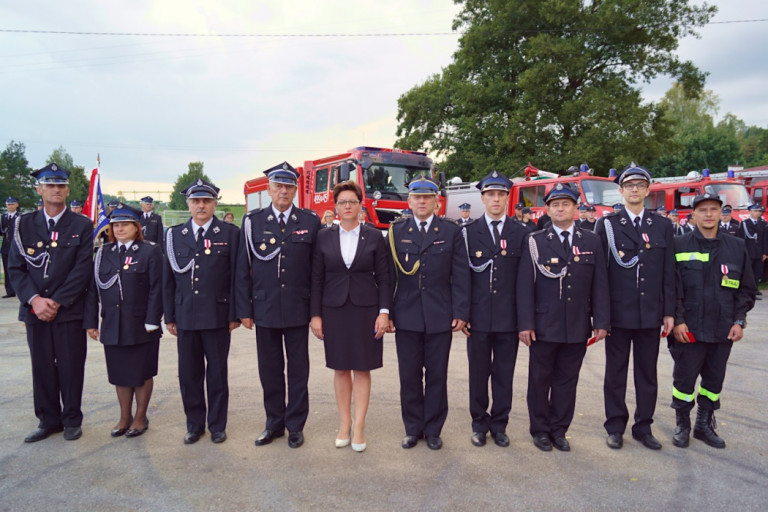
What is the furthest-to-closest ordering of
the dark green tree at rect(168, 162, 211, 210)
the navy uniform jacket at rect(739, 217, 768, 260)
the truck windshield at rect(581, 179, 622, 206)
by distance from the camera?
the dark green tree at rect(168, 162, 211, 210) < the truck windshield at rect(581, 179, 622, 206) < the navy uniform jacket at rect(739, 217, 768, 260)

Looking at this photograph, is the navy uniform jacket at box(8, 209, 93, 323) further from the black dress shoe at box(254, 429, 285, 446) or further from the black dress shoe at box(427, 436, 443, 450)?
the black dress shoe at box(427, 436, 443, 450)

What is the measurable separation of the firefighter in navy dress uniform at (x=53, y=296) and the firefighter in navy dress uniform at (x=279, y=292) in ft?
4.76

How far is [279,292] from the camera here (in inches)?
169

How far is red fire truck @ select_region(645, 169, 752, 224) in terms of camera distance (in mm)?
13516

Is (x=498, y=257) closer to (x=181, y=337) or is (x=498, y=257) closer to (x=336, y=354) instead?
(x=336, y=354)

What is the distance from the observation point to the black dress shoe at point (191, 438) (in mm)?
4325

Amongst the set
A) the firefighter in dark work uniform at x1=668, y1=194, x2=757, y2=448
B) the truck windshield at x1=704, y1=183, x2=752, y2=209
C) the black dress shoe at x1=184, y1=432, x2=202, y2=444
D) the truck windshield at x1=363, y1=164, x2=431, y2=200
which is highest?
the truck windshield at x1=363, y1=164, x2=431, y2=200

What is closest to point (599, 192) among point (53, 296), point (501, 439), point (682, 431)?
point (682, 431)

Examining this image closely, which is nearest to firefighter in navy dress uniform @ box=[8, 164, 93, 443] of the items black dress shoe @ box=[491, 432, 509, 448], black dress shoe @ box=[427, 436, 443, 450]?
black dress shoe @ box=[427, 436, 443, 450]

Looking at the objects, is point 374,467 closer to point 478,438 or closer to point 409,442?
point 409,442

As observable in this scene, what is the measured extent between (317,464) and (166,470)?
107 cm

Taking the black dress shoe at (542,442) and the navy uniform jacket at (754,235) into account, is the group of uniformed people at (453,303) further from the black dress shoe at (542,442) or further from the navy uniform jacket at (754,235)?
the navy uniform jacket at (754,235)

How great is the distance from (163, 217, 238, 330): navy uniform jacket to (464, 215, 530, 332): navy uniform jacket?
1976mm

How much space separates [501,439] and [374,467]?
1089 mm
